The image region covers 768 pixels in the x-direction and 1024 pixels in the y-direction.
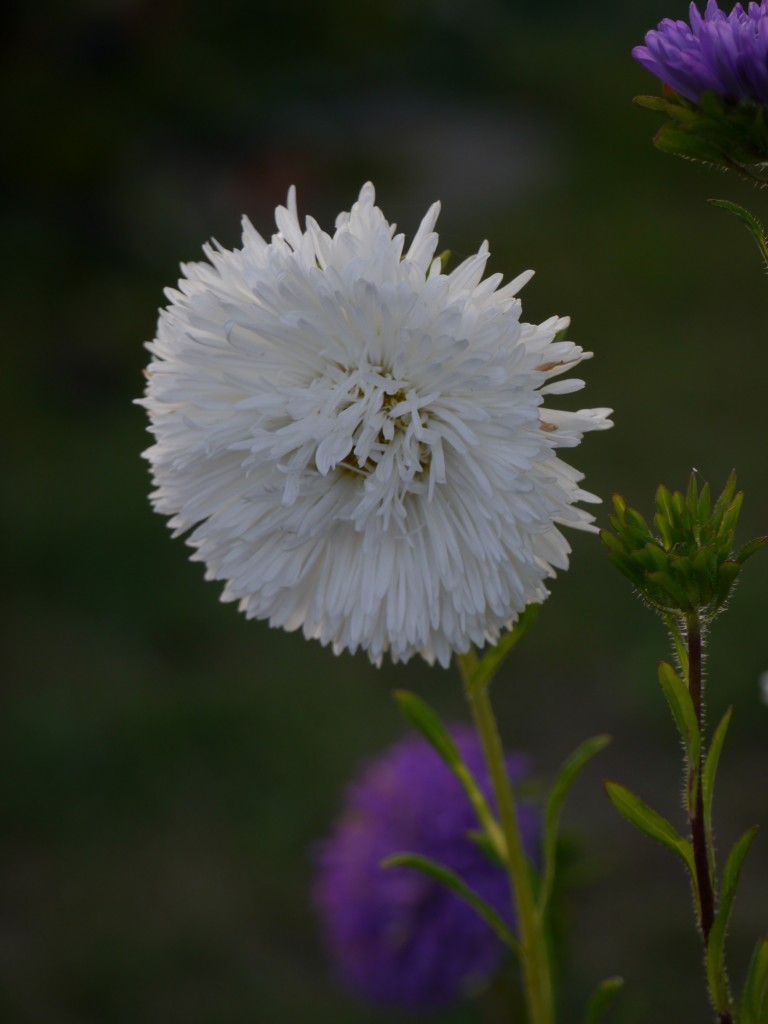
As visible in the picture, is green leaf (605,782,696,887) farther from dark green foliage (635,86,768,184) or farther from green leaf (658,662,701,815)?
dark green foliage (635,86,768,184)

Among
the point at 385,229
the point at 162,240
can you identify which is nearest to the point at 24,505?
the point at 162,240

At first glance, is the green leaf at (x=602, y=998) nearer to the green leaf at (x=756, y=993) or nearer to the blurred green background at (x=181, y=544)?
the green leaf at (x=756, y=993)

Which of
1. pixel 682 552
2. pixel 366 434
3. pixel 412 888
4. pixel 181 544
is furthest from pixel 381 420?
pixel 181 544

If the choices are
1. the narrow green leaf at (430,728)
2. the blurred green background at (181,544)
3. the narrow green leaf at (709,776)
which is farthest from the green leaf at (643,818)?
the blurred green background at (181,544)

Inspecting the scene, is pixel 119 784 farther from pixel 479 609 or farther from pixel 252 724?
pixel 479 609

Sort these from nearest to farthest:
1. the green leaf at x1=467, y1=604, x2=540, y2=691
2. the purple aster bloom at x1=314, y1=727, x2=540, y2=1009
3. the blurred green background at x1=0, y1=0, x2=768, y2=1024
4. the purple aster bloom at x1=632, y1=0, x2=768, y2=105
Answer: the purple aster bloom at x1=632, y1=0, x2=768, y2=105
the green leaf at x1=467, y1=604, x2=540, y2=691
the purple aster bloom at x1=314, y1=727, x2=540, y2=1009
the blurred green background at x1=0, y1=0, x2=768, y2=1024

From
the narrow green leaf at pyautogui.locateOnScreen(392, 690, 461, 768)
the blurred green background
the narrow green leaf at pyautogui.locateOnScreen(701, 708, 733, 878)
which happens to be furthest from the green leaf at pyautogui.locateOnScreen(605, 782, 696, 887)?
the blurred green background

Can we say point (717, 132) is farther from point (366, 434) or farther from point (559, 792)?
point (559, 792)

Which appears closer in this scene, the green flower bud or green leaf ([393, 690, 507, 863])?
the green flower bud
